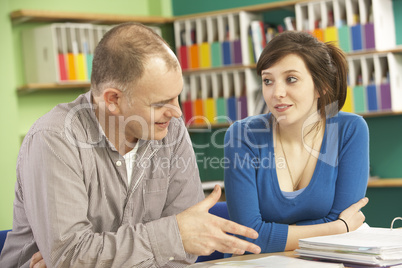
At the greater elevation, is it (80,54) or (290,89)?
(80,54)

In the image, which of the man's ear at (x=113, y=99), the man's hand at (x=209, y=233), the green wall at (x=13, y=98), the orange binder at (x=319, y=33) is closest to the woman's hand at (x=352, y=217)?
the man's hand at (x=209, y=233)

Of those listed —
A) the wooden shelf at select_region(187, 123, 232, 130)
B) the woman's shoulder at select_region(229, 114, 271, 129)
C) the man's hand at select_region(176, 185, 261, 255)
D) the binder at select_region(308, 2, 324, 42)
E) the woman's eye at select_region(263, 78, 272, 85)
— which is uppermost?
the binder at select_region(308, 2, 324, 42)

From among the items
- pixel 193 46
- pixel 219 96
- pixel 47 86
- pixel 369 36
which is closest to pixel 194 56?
pixel 193 46

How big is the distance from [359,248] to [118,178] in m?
0.76

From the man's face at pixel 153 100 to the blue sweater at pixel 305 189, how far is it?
0.45 metres

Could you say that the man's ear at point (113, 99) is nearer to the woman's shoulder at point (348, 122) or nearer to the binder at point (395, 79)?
the woman's shoulder at point (348, 122)

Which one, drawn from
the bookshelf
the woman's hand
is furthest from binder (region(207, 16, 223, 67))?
the woman's hand

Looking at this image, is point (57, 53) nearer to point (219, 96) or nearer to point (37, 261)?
point (219, 96)

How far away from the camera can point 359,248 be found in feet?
4.82

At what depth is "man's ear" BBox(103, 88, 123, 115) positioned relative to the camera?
1.70 metres

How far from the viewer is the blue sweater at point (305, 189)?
2020 mm

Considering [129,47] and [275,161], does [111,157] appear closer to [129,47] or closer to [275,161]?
[129,47]

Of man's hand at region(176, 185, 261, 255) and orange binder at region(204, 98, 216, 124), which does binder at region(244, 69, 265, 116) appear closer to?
orange binder at region(204, 98, 216, 124)

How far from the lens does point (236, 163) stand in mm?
2064
